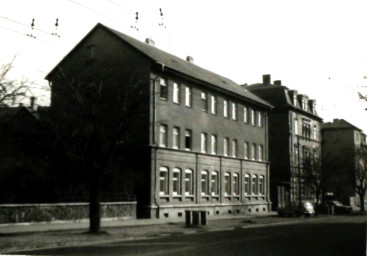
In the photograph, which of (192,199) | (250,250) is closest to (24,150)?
(250,250)

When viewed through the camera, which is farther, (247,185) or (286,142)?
(286,142)

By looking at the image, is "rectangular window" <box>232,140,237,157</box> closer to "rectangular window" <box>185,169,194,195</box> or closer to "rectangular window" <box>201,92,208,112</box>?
"rectangular window" <box>201,92,208,112</box>

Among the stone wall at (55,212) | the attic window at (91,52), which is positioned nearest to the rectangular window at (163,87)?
the attic window at (91,52)

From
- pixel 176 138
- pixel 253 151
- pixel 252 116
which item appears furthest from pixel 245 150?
pixel 176 138

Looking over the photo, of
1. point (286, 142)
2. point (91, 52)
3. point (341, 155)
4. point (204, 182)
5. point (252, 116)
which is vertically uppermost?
point (91, 52)

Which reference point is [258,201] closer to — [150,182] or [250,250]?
[150,182]

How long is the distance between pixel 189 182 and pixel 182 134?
395 centimetres

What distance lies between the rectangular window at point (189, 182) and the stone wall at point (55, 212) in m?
8.27

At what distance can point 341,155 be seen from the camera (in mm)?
75438

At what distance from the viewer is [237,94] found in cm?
5022

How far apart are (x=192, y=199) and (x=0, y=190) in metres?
17.3

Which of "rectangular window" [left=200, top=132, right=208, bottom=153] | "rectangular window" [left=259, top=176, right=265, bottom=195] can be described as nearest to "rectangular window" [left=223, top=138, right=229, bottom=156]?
"rectangular window" [left=200, top=132, right=208, bottom=153]

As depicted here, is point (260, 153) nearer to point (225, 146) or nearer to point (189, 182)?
point (225, 146)

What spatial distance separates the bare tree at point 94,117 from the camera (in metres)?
23.8
